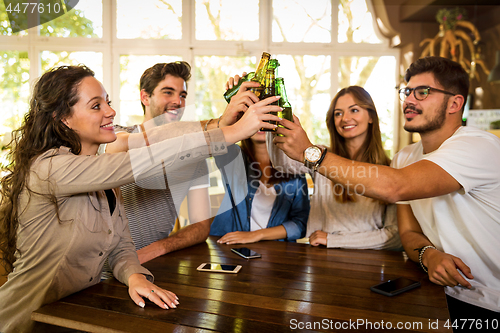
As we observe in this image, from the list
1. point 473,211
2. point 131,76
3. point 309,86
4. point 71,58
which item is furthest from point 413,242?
point 71,58

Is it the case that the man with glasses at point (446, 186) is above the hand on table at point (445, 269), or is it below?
above

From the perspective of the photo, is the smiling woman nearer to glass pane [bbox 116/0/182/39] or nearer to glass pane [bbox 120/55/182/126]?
glass pane [bbox 120/55/182/126]

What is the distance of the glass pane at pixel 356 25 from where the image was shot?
504cm

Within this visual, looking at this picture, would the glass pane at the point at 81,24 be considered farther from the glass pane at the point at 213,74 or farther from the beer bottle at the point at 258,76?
the beer bottle at the point at 258,76

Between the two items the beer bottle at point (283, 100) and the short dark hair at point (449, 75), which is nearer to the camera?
the beer bottle at point (283, 100)

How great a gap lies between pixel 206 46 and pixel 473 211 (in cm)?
431

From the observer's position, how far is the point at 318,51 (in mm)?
5047

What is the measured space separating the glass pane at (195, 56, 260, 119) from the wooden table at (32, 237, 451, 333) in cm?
392

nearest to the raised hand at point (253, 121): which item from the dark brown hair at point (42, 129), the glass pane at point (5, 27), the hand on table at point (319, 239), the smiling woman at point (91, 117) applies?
the smiling woman at point (91, 117)

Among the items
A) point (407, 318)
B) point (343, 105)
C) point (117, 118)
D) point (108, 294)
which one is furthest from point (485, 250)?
point (117, 118)

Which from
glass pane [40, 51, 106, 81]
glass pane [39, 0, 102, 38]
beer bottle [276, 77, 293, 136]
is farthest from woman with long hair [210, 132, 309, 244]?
glass pane [39, 0, 102, 38]

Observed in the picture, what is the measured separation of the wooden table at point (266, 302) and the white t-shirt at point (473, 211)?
229 mm

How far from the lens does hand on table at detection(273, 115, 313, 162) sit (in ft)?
4.15

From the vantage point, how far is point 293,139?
1271mm
